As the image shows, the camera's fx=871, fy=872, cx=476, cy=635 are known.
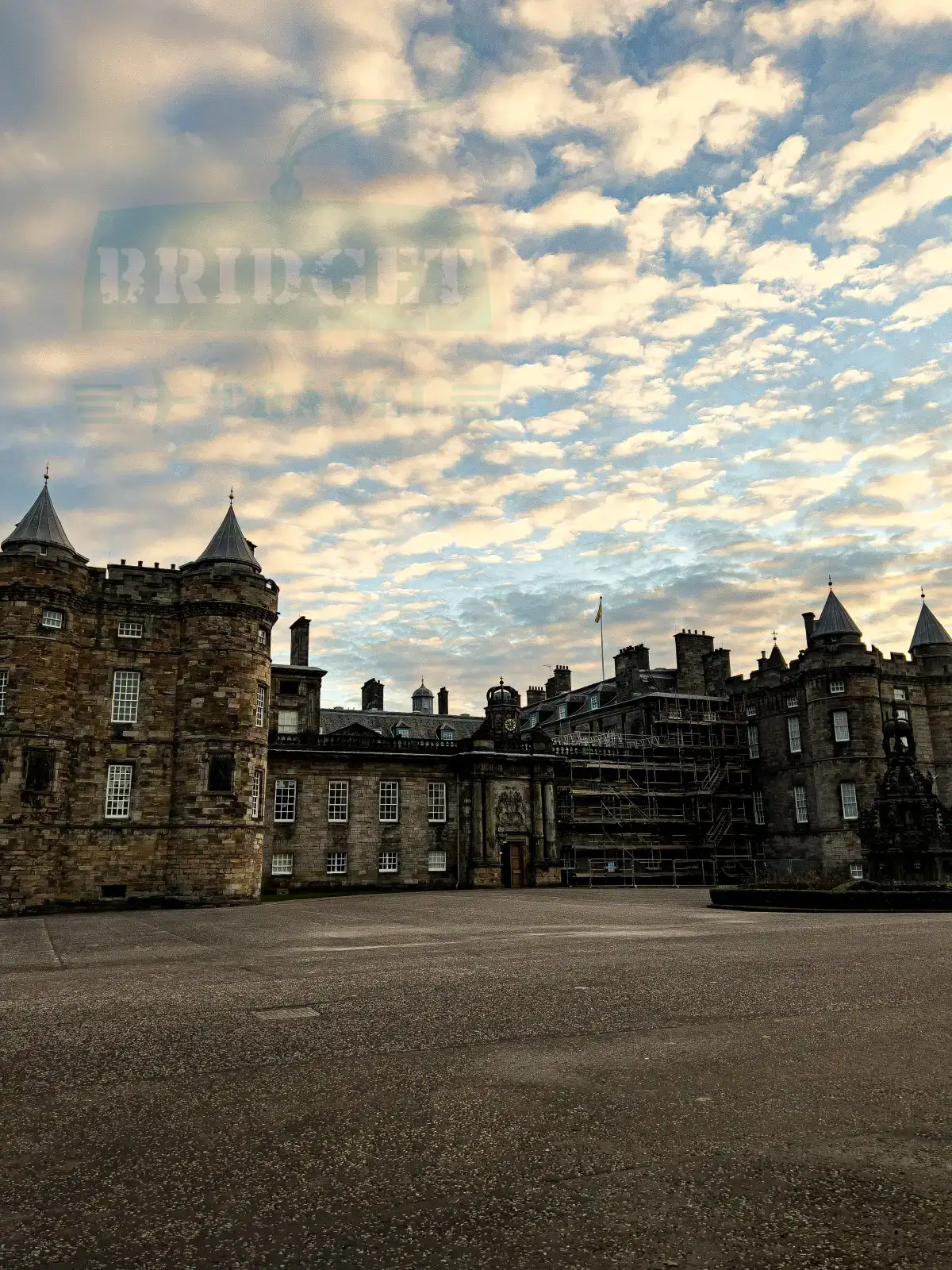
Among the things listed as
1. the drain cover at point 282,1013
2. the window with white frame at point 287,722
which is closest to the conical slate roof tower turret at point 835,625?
the window with white frame at point 287,722

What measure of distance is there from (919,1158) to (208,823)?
3263cm

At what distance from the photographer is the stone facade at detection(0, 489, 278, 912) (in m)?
33.2

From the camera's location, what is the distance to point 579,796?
5200 cm

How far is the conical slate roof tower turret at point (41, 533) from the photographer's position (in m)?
34.6

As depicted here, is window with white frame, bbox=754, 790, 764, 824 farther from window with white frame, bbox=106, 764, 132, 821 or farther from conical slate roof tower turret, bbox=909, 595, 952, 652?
window with white frame, bbox=106, 764, 132, 821

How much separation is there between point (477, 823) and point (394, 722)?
10.4 meters

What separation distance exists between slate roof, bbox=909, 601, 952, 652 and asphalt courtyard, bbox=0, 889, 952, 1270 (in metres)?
47.5

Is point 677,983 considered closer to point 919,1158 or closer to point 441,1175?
point 919,1158

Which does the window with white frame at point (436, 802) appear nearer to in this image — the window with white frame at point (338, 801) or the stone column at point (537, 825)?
the window with white frame at point (338, 801)

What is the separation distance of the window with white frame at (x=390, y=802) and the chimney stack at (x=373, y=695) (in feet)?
43.3

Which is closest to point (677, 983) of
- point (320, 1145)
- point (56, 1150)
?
point (320, 1145)

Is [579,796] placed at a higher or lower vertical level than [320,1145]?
higher

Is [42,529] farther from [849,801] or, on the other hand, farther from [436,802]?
[849,801]

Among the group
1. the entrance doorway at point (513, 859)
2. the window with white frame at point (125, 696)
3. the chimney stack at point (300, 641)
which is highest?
the chimney stack at point (300, 641)
